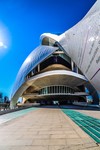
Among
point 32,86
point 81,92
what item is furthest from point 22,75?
point 81,92

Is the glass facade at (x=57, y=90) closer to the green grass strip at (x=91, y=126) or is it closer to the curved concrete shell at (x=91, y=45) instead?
the curved concrete shell at (x=91, y=45)

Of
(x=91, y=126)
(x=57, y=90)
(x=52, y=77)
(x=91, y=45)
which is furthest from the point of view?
(x=57, y=90)

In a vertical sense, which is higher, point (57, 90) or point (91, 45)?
A: point (91, 45)

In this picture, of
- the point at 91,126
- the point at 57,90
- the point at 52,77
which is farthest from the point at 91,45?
the point at 57,90

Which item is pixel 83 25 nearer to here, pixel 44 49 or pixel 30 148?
pixel 30 148

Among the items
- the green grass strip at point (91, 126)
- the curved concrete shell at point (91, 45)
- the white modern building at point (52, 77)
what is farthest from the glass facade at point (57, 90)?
the green grass strip at point (91, 126)

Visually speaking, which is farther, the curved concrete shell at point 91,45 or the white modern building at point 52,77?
the white modern building at point 52,77

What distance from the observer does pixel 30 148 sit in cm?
400

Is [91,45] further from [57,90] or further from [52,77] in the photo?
[57,90]

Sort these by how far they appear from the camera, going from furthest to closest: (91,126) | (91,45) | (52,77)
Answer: (52,77)
(91,45)
(91,126)

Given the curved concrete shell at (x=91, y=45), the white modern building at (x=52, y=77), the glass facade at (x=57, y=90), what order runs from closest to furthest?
the curved concrete shell at (x=91, y=45) < the white modern building at (x=52, y=77) < the glass facade at (x=57, y=90)

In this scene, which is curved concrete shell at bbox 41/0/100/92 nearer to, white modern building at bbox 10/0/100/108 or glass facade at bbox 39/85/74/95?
white modern building at bbox 10/0/100/108

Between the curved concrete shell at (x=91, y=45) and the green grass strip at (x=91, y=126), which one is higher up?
the curved concrete shell at (x=91, y=45)

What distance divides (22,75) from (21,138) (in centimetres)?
3879
